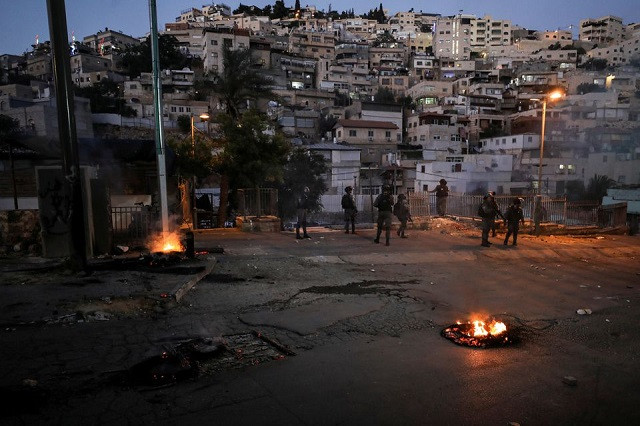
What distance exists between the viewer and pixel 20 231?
10.1m

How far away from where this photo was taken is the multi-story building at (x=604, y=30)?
378 feet

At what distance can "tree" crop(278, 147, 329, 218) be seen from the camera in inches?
1281

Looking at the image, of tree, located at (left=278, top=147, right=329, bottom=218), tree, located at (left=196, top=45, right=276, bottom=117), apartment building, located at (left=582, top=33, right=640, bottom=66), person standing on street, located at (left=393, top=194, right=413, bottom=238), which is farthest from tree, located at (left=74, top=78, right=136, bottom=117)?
apartment building, located at (left=582, top=33, right=640, bottom=66)

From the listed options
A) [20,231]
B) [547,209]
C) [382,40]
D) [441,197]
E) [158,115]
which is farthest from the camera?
[382,40]

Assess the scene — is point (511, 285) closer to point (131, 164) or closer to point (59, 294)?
point (59, 294)

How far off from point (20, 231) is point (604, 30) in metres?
149

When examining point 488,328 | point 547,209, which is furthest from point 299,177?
point 488,328

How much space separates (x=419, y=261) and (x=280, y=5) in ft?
415

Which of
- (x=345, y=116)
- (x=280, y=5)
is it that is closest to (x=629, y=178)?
(x=345, y=116)

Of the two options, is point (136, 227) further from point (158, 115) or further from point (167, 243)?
point (158, 115)

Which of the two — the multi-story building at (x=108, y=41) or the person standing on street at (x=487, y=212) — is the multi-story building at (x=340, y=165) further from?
the multi-story building at (x=108, y=41)

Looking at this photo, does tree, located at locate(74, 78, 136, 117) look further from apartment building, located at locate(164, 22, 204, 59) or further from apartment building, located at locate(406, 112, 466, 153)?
apartment building, located at locate(406, 112, 466, 153)

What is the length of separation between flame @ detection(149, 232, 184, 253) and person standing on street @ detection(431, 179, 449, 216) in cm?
1218

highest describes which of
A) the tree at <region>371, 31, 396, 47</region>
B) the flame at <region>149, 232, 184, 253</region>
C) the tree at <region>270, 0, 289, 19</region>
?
the tree at <region>270, 0, 289, 19</region>
